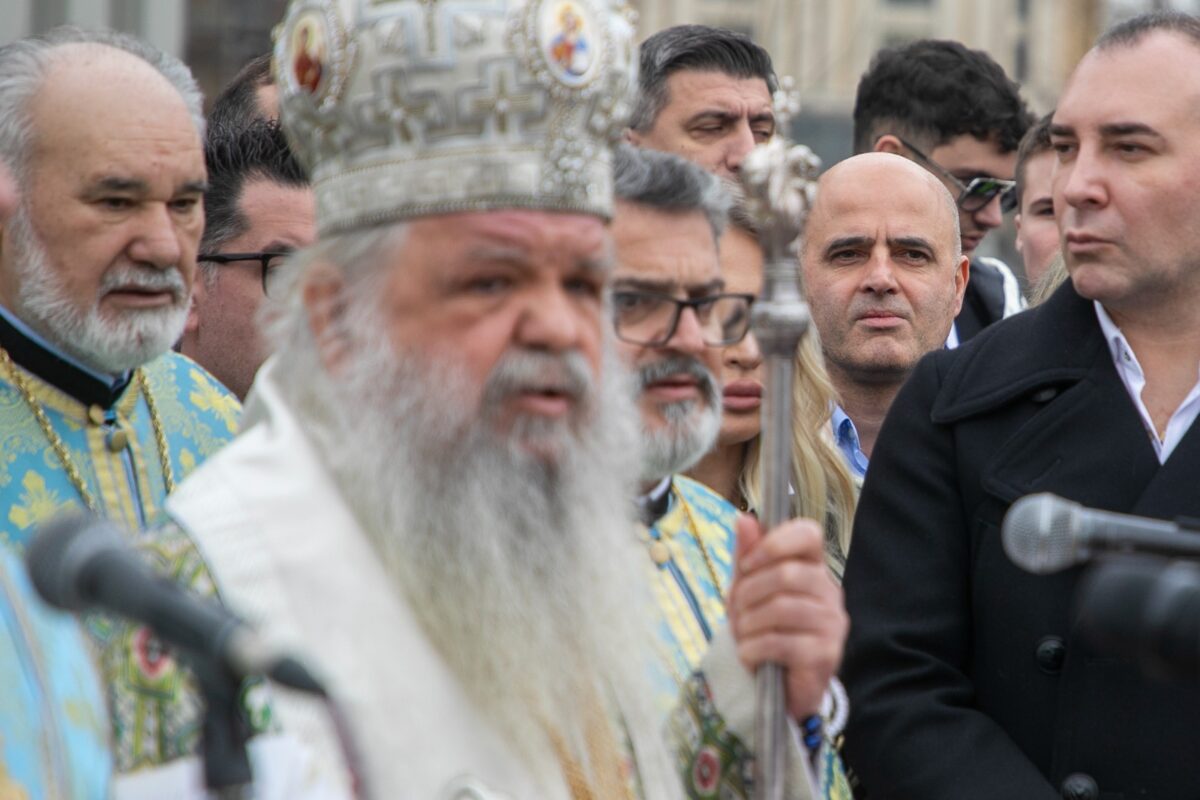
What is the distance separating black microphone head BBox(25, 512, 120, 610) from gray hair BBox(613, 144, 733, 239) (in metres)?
2.02

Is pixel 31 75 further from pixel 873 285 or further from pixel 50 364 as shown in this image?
pixel 873 285

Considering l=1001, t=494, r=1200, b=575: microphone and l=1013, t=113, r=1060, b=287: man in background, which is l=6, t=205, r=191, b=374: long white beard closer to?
l=1001, t=494, r=1200, b=575: microphone

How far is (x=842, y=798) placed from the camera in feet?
13.5

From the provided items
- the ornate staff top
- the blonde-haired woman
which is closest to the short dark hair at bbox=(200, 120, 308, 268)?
the blonde-haired woman

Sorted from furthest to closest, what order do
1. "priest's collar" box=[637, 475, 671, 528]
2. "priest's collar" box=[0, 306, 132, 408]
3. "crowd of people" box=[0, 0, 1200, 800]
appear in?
1. "priest's collar" box=[0, 306, 132, 408]
2. "priest's collar" box=[637, 475, 671, 528]
3. "crowd of people" box=[0, 0, 1200, 800]

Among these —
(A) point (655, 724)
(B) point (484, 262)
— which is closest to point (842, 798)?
(A) point (655, 724)

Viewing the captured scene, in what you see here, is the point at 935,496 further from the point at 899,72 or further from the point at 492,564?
the point at 899,72

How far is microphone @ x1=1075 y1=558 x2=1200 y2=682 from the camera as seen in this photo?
239cm

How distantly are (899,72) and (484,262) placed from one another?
427 centimetres

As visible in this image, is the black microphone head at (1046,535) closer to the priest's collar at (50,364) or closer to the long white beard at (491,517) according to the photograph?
the long white beard at (491,517)

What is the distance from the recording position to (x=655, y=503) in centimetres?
→ 430

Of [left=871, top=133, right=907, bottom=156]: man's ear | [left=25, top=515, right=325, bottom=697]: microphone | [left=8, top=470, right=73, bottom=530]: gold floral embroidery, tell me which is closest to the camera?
[left=25, top=515, right=325, bottom=697]: microphone

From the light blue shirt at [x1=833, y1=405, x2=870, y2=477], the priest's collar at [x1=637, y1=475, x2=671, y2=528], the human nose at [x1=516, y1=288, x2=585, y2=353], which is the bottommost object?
the light blue shirt at [x1=833, y1=405, x2=870, y2=477]

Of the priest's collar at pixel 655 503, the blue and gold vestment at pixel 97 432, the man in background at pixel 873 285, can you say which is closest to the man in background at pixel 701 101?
the man in background at pixel 873 285
